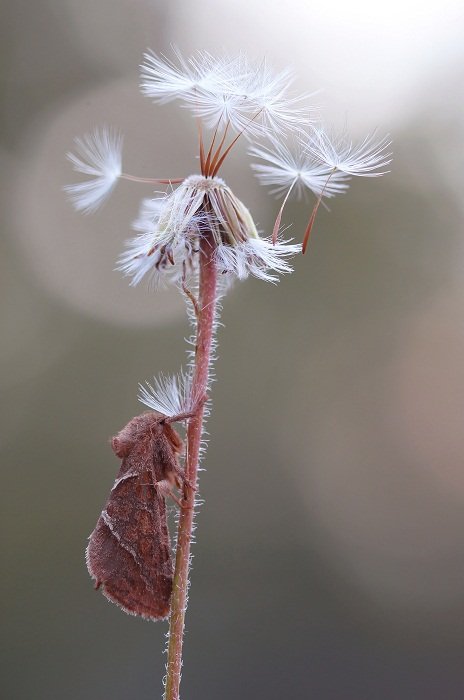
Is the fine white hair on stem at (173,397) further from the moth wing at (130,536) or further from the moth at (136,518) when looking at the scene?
the moth wing at (130,536)

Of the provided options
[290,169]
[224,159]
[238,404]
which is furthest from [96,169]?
[238,404]

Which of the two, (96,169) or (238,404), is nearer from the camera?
(96,169)

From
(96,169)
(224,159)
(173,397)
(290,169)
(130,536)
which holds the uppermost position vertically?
(96,169)

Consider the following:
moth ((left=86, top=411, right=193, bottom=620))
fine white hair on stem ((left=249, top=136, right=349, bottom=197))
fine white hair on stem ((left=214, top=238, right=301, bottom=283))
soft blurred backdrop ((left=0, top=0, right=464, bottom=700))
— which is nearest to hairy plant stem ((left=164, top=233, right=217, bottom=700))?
fine white hair on stem ((left=214, top=238, right=301, bottom=283))

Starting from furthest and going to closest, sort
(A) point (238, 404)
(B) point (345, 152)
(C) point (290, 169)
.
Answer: (A) point (238, 404), (C) point (290, 169), (B) point (345, 152)

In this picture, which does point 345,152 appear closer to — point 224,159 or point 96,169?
point 224,159

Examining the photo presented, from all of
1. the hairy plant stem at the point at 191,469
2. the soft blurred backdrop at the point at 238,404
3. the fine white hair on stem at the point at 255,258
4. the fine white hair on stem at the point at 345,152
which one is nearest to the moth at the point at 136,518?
the hairy plant stem at the point at 191,469

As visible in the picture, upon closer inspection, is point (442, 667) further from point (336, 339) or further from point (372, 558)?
point (336, 339)
